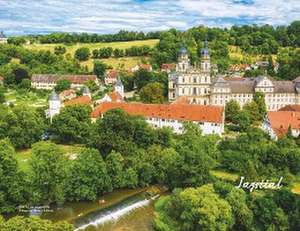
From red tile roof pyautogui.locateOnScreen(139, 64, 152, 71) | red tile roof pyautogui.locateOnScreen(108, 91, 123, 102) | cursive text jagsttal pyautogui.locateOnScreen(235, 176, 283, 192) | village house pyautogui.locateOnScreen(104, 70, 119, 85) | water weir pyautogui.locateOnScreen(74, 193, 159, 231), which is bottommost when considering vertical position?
water weir pyautogui.locateOnScreen(74, 193, 159, 231)

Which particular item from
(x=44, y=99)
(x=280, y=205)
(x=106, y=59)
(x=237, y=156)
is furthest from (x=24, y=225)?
(x=106, y=59)

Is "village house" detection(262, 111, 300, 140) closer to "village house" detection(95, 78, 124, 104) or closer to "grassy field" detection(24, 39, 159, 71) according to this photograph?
"village house" detection(95, 78, 124, 104)

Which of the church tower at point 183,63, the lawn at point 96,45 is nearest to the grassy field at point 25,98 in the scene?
the church tower at point 183,63

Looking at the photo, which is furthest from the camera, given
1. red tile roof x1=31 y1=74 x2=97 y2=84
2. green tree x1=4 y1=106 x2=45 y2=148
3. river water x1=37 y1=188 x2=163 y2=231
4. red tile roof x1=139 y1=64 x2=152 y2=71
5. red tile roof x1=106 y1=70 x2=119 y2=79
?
red tile roof x1=139 y1=64 x2=152 y2=71

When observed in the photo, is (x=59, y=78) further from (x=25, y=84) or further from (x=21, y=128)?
(x=21, y=128)

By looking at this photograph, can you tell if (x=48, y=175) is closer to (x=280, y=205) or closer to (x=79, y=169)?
(x=79, y=169)

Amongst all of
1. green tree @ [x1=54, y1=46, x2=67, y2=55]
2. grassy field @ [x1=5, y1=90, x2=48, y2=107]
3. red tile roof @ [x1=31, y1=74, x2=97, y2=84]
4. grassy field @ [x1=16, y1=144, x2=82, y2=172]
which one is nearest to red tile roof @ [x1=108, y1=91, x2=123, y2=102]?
grassy field @ [x1=5, y1=90, x2=48, y2=107]
